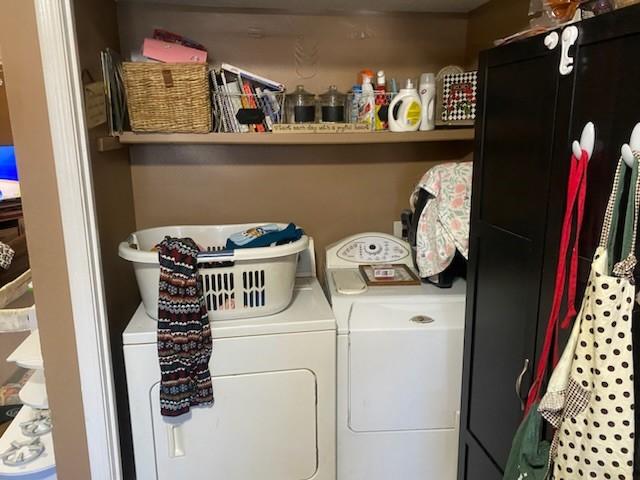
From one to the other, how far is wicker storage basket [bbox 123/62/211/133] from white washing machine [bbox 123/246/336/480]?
0.67m

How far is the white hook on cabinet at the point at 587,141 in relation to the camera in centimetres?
91

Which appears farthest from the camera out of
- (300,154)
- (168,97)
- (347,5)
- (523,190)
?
(300,154)

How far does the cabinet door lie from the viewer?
3.50 feet

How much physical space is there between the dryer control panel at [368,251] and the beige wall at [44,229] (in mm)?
1053

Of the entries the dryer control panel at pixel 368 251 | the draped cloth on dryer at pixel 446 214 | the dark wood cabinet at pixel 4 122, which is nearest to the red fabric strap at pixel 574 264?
the draped cloth on dryer at pixel 446 214

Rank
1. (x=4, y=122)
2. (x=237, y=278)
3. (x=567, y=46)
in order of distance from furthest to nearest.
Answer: (x=4, y=122)
(x=237, y=278)
(x=567, y=46)

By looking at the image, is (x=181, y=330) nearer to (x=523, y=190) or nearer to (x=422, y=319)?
(x=422, y=319)

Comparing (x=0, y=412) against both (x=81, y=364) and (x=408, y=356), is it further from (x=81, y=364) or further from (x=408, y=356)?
(x=408, y=356)

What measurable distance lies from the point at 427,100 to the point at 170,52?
0.97m

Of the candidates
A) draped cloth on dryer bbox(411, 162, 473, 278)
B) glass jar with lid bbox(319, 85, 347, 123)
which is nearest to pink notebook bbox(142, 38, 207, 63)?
glass jar with lid bbox(319, 85, 347, 123)

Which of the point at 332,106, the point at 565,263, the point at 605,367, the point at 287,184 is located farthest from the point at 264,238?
the point at 605,367

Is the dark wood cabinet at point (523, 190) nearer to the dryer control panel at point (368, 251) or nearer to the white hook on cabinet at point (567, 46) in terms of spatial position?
the white hook on cabinet at point (567, 46)

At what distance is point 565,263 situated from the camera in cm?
98

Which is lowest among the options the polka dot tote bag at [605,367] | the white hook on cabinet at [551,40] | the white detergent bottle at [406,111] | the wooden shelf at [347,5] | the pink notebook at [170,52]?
the polka dot tote bag at [605,367]
